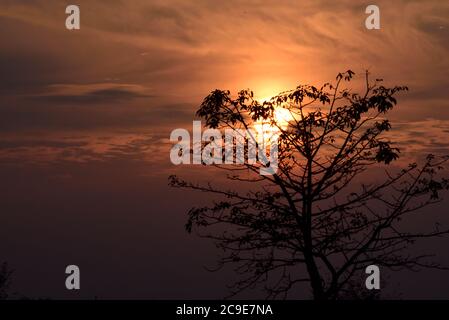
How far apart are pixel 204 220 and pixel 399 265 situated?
5.44 m

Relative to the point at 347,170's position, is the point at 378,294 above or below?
below

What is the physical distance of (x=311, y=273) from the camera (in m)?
19.0

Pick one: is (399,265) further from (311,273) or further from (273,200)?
(273,200)

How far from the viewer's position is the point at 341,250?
63.8 feet

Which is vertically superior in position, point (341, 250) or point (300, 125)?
point (300, 125)
